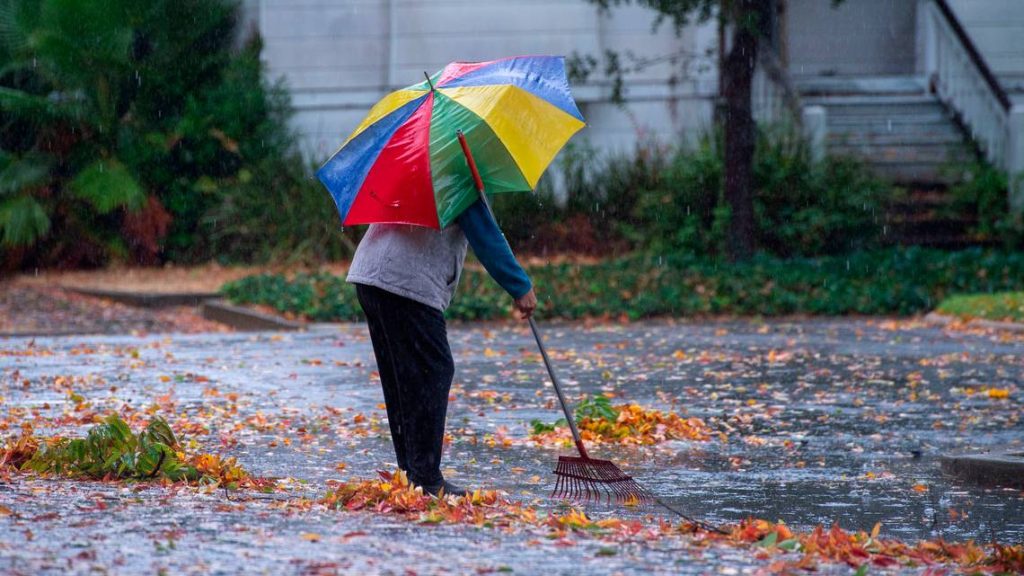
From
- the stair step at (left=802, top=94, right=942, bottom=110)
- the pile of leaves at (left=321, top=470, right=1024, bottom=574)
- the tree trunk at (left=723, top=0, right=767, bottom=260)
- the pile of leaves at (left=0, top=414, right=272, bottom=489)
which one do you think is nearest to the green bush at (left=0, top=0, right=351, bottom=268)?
the tree trunk at (left=723, top=0, right=767, bottom=260)

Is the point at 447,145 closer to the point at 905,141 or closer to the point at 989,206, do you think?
the point at 989,206

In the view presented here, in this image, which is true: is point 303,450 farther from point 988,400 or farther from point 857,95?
point 857,95

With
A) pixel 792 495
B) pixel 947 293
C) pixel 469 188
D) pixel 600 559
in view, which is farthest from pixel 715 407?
pixel 947 293

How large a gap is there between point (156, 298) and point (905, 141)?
34.4 feet

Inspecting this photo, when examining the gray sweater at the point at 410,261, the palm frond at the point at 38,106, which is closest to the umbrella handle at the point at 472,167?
the gray sweater at the point at 410,261

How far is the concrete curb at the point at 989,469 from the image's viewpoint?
6719 millimetres

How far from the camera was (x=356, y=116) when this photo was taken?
71.7 feet

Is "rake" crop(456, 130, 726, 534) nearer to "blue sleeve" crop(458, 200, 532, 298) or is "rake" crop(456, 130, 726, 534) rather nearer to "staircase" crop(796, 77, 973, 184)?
"blue sleeve" crop(458, 200, 532, 298)

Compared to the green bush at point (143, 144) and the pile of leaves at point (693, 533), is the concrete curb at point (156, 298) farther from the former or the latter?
the pile of leaves at point (693, 533)

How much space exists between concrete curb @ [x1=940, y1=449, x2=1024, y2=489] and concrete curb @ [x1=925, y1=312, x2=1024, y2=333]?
22.8 ft

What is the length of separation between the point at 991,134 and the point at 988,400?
37.4ft

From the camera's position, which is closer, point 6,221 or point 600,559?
point 600,559

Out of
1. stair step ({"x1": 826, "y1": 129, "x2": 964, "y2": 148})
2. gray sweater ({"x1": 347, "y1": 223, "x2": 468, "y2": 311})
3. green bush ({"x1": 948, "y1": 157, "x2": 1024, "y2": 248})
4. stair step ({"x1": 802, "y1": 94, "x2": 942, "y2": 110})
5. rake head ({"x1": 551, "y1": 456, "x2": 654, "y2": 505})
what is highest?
gray sweater ({"x1": 347, "y1": 223, "x2": 468, "y2": 311})

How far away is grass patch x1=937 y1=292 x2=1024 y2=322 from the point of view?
14.0m
